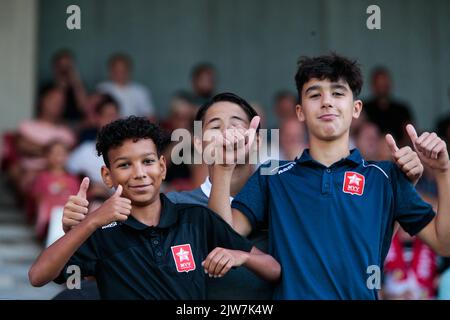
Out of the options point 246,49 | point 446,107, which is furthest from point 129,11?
point 446,107

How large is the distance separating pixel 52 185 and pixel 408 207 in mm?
4613

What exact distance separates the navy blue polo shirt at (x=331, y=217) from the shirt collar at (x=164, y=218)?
27 cm

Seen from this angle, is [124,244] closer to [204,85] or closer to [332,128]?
[332,128]

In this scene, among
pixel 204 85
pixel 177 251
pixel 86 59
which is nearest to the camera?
pixel 177 251

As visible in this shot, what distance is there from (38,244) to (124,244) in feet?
14.9

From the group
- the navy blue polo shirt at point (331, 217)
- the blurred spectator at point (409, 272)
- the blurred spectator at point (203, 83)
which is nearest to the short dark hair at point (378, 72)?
the blurred spectator at point (203, 83)

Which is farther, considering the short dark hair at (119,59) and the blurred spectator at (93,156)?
the short dark hair at (119,59)

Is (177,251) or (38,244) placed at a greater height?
(177,251)

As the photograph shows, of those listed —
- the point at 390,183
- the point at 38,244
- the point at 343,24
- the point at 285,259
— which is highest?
the point at 343,24

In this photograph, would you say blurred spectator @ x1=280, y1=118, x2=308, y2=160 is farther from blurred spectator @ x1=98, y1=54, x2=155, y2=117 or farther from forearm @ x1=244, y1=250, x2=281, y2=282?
forearm @ x1=244, y1=250, x2=281, y2=282

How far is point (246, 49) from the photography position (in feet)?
38.0

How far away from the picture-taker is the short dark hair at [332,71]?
4.23 meters

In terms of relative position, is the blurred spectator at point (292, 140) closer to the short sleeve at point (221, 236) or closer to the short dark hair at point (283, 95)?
the short dark hair at point (283, 95)

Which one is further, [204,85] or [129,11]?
[129,11]
